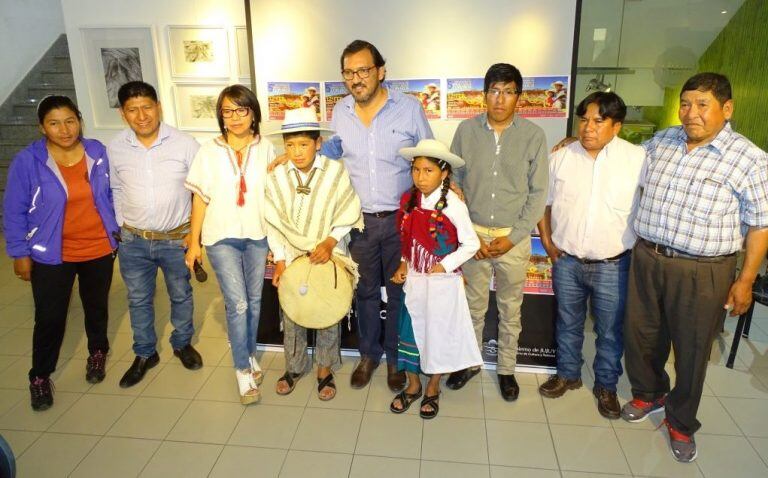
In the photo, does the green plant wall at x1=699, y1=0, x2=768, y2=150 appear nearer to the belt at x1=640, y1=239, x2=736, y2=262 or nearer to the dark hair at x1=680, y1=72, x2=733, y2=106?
the dark hair at x1=680, y1=72, x2=733, y2=106

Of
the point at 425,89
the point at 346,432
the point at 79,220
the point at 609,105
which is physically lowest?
the point at 346,432

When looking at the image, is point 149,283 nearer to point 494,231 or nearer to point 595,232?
point 494,231

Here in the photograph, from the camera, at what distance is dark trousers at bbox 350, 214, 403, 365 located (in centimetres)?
300

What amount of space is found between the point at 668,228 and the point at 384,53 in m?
2.77

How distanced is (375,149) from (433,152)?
0.47m

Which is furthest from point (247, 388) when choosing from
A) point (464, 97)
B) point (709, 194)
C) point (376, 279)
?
point (464, 97)

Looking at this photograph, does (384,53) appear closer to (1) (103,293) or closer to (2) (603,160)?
(2) (603,160)

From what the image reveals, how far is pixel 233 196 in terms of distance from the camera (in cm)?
287

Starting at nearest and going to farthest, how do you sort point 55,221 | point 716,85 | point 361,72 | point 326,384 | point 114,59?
point 716,85 < point 361,72 < point 55,221 < point 326,384 < point 114,59

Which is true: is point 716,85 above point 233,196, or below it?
above

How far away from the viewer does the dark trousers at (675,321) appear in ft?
7.95

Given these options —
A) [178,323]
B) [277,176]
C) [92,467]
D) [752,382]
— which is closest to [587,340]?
[752,382]

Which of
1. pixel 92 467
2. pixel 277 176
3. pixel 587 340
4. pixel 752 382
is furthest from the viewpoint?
pixel 587 340

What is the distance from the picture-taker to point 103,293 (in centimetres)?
334
